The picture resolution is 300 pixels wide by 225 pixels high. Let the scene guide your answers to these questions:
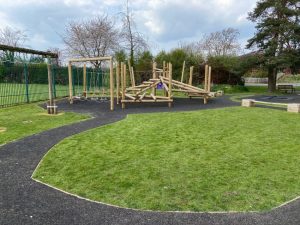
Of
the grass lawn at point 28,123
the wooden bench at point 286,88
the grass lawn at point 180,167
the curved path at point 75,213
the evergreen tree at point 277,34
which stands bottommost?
the curved path at point 75,213

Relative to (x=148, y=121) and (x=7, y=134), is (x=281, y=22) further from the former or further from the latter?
(x=7, y=134)

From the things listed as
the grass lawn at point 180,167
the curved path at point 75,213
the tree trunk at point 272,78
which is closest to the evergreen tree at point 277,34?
the tree trunk at point 272,78

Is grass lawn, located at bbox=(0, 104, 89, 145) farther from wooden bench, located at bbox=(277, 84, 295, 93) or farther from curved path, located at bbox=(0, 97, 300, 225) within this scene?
wooden bench, located at bbox=(277, 84, 295, 93)

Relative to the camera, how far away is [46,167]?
16.4 ft

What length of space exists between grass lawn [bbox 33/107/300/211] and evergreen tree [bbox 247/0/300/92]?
16246 millimetres

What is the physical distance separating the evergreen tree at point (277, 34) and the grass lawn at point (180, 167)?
1625 centimetres

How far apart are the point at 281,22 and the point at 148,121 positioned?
18.8 metres

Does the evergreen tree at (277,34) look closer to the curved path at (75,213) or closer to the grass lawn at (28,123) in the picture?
the grass lawn at (28,123)

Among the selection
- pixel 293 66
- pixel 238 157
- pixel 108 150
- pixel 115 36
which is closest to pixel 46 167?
pixel 108 150

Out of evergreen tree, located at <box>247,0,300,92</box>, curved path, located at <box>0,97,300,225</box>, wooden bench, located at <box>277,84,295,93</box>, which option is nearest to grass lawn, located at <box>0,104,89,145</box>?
curved path, located at <box>0,97,300,225</box>

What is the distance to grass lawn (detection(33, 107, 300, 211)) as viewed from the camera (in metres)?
3.81

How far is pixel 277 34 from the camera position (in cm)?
2398

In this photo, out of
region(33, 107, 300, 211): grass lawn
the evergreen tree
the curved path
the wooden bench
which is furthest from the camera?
the wooden bench

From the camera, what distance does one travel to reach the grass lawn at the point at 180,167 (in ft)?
12.5
